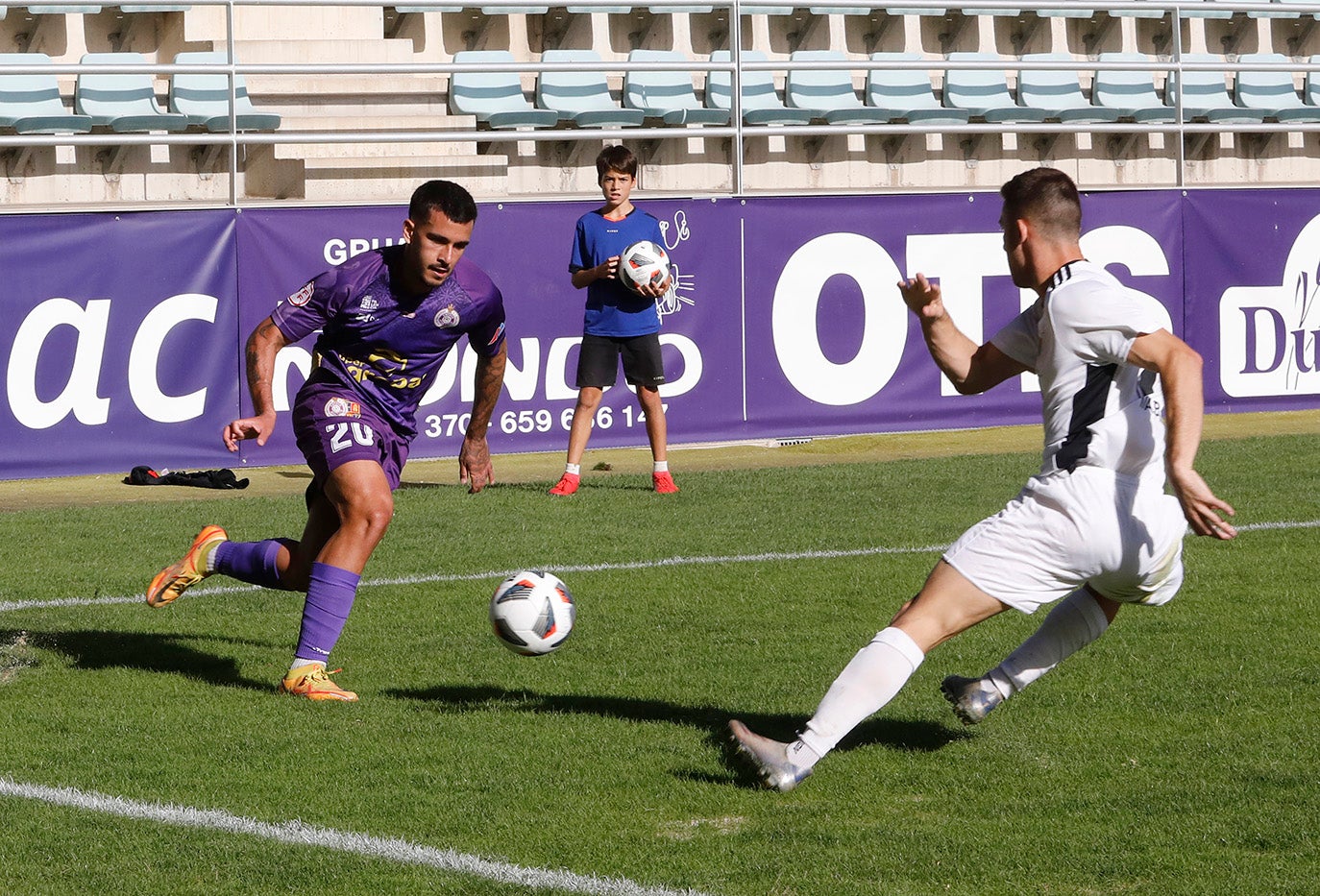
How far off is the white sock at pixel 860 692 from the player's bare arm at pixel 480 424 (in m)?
2.33

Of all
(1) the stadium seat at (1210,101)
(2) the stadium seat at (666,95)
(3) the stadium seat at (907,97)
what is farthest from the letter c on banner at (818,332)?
(1) the stadium seat at (1210,101)

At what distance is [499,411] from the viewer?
13.5 m

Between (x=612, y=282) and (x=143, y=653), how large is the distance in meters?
5.21

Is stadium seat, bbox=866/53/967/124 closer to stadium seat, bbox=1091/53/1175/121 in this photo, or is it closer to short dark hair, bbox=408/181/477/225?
stadium seat, bbox=1091/53/1175/121

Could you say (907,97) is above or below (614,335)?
above

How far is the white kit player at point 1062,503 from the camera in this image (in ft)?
15.4

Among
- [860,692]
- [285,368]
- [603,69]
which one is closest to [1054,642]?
[860,692]

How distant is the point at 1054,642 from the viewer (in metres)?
5.27

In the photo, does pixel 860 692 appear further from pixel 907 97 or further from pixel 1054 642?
pixel 907 97

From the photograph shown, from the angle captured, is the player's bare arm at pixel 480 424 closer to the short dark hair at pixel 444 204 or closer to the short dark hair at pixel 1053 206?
the short dark hair at pixel 444 204

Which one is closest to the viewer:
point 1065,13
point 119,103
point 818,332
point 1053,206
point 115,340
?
point 1053,206

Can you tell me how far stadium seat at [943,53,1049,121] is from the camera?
1945cm

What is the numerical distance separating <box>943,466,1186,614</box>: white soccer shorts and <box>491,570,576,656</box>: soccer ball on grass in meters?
1.82

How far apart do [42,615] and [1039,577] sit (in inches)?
188
